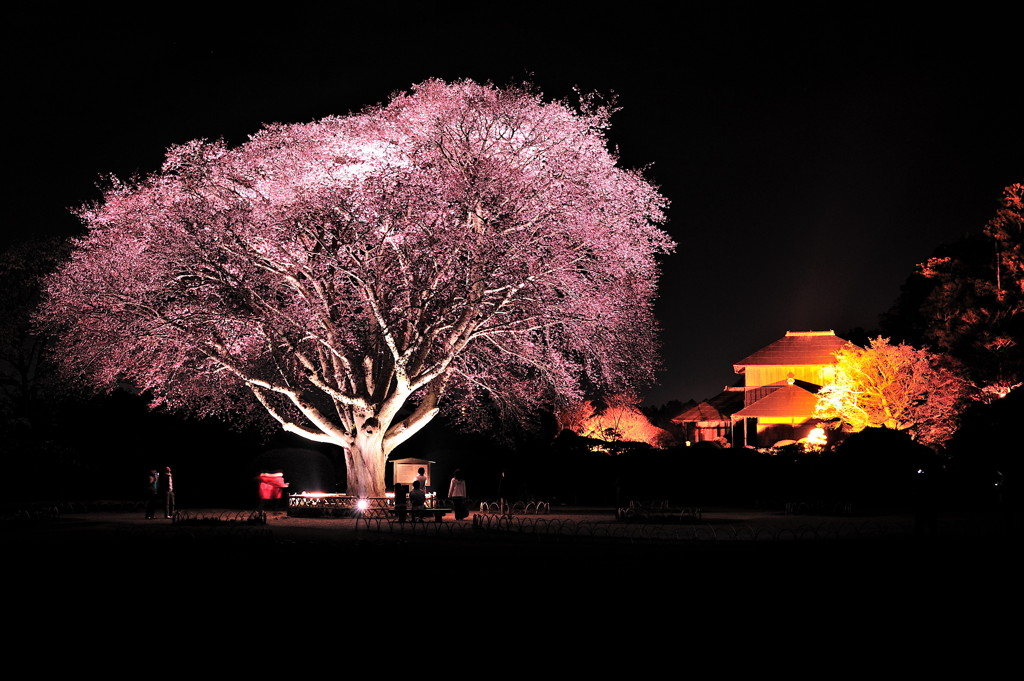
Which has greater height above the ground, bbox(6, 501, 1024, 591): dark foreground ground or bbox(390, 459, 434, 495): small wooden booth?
bbox(390, 459, 434, 495): small wooden booth

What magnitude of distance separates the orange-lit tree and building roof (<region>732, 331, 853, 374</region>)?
77.7 feet

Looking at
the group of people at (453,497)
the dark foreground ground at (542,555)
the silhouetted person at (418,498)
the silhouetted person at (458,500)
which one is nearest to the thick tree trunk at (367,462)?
the group of people at (453,497)

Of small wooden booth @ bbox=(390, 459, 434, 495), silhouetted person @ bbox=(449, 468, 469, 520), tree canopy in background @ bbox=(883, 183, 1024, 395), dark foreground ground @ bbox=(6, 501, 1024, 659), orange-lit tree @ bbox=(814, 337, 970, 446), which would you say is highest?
tree canopy in background @ bbox=(883, 183, 1024, 395)

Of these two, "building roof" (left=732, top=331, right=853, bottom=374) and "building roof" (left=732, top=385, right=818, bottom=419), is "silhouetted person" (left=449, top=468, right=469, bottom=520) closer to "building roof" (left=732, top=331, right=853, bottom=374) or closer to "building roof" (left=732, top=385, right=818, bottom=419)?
"building roof" (left=732, top=385, right=818, bottom=419)

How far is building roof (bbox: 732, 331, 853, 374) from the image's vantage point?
7544 centimetres

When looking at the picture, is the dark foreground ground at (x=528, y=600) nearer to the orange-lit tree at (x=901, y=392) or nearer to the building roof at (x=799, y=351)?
the orange-lit tree at (x=901, y=392)

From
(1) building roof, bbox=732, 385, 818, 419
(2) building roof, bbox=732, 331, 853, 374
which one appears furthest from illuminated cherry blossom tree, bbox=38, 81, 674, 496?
(2) building roof, bbox=732, 331, 853, 374

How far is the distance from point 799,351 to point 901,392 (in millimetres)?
29067

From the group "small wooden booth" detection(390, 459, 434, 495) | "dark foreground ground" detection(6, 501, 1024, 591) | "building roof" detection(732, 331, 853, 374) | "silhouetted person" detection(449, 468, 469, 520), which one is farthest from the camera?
"building roof" detection(732, 331, 853, 374)

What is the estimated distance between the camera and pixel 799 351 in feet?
251

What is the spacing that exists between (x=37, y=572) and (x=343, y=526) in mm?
13823

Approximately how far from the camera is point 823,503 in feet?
105

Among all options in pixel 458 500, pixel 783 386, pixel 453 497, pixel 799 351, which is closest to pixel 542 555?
pixel 458 500

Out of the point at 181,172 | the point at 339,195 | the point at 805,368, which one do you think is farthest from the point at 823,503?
the point at 805,368
